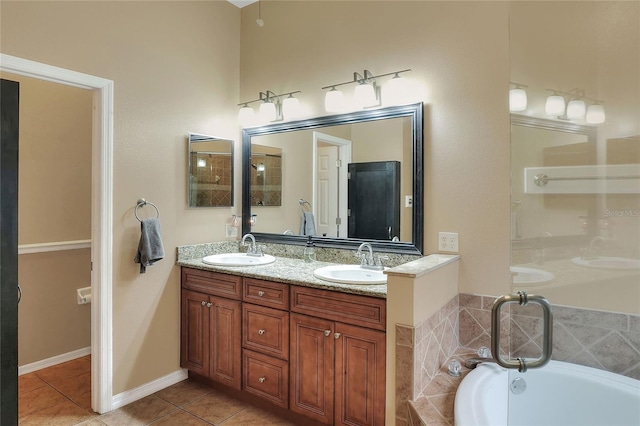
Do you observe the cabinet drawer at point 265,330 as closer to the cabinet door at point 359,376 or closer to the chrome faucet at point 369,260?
the cabinet door at point 359,376

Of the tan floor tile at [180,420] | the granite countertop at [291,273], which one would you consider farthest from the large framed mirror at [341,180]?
the tan floor tile at [180,420]

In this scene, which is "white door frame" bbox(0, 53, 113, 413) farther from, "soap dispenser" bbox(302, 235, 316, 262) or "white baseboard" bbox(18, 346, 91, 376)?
"soap dispenser" bbox(302, 235, 316, 262)

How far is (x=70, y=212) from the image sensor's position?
10.4 ft

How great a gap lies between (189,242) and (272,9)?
1.99m

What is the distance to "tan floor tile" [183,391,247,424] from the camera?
2.32 m

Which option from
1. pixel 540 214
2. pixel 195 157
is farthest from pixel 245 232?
pixel 540 214

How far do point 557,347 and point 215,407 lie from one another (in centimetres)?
202

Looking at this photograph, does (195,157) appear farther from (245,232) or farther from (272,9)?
(272,9)

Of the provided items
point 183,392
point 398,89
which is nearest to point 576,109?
point 398,89

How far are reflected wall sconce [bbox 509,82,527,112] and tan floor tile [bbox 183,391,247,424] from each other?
236 cm

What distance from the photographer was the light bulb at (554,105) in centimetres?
148

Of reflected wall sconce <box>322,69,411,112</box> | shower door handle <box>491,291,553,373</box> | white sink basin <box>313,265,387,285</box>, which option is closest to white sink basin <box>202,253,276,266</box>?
white sink basin <box>313,265,387,285</box>

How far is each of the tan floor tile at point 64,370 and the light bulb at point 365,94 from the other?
9.71ft

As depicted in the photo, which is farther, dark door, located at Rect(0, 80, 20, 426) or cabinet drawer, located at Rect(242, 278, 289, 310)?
cabinet drawer, located at Rect(242, 278, 289, 310)
